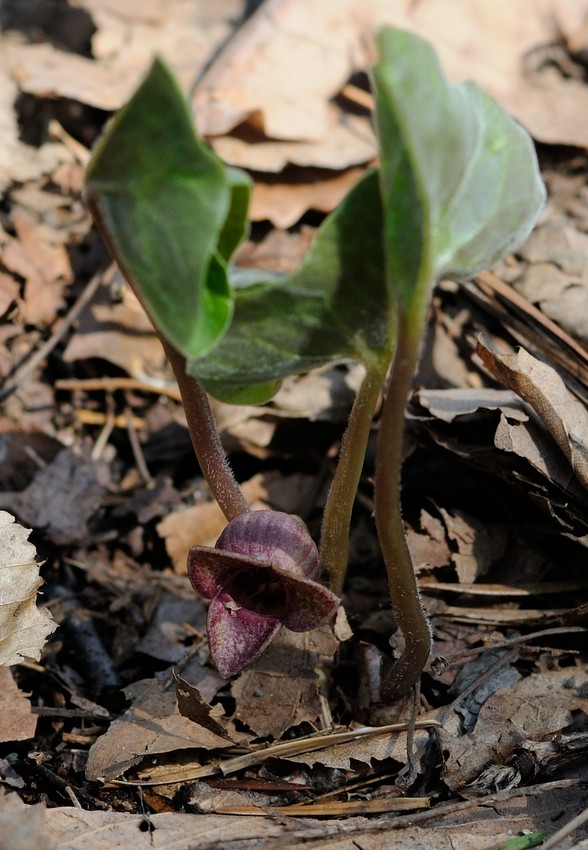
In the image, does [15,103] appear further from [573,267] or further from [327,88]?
[573,267]

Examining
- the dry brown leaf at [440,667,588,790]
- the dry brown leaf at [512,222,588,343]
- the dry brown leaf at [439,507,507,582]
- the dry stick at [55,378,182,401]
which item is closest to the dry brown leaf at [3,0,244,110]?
the dry stick at [55,378,182,401]

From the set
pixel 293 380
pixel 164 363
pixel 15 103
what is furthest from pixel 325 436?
pixel 15 103

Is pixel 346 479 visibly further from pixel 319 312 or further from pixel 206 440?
pixel 319 312

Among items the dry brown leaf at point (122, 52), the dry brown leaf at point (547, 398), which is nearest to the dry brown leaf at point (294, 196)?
the dry brown leaf at point (122, 52)

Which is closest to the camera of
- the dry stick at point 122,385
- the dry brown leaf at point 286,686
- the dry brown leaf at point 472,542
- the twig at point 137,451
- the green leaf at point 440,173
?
the green leaf at point 440,173

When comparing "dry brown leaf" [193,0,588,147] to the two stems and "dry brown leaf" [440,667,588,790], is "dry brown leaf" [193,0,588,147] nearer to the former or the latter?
the two stems

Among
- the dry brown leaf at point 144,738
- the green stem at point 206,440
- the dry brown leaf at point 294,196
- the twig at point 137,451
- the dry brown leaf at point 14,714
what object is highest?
the green stem at point 206,440

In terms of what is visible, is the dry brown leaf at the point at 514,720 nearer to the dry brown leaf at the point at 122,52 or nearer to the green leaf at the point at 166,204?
the green leaf at the point at 166,204
